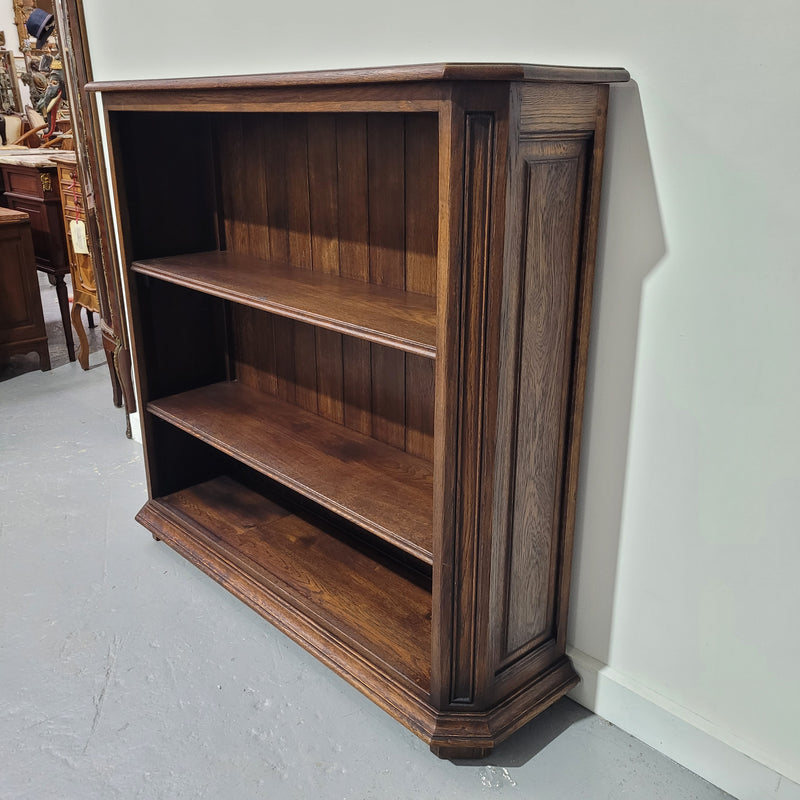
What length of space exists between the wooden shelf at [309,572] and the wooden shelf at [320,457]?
201 millimetres

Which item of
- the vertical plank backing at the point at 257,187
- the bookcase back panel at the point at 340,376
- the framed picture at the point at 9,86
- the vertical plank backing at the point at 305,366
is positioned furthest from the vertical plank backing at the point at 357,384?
the framed picture at the point at 9,86

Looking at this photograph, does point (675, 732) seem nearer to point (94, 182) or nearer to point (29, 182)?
point (94, 182)

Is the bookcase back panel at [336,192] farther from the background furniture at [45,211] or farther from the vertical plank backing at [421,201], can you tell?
the background furniture at [45,211]

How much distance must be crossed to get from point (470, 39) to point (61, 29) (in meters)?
1.72

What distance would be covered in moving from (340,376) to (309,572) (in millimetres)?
506

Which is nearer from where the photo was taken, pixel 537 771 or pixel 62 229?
pixel 537 771

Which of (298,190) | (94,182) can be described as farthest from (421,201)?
(94,182)

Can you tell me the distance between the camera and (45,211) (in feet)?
12.8

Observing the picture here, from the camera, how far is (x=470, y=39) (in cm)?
151

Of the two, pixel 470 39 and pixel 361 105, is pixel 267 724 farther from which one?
pixel 470 39

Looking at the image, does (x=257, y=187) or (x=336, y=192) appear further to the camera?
(x=257, y=187)

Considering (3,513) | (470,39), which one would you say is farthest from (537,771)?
(3,513)

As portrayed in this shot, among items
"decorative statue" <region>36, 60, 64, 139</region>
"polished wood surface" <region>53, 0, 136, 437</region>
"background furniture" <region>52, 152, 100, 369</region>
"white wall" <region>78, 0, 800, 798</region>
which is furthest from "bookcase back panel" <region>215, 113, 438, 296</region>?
"decorative statue" <region>36, 60, 64, 139</region>

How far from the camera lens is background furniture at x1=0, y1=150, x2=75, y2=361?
386 cm
